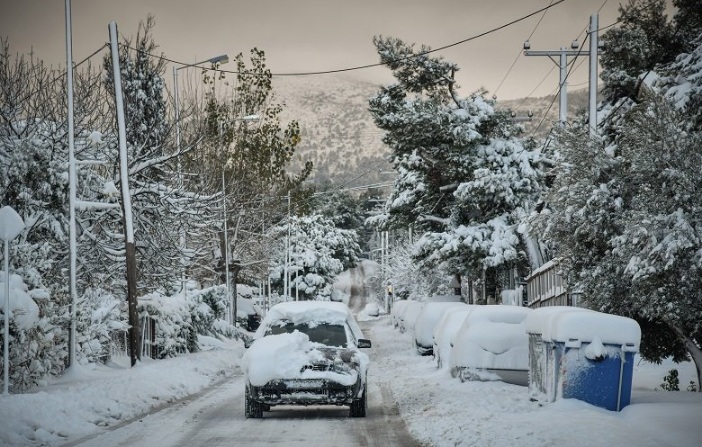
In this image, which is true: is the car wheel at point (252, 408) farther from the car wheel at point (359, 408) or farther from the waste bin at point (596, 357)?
the waste bin at point (596, 357)

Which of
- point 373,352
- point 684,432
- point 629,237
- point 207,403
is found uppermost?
point 629,237

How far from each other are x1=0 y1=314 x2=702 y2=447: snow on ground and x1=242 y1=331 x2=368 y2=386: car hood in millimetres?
1238

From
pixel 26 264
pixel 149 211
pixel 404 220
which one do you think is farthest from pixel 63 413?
pixel 404 220

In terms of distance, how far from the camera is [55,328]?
22047 mm

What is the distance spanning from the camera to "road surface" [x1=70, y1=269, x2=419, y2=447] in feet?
43.4

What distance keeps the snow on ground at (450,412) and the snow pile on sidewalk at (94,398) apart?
0.07 feet

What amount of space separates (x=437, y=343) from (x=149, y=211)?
1187 centimetres

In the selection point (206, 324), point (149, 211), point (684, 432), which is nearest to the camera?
point (684, 432)

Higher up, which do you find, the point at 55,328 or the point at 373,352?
the point at 55,328

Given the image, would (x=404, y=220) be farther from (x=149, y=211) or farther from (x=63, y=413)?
(x=63, y=413)

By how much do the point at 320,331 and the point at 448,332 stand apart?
6.18 meters

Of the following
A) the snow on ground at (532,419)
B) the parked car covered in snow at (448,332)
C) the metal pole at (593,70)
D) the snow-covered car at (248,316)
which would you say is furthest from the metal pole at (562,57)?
the snow-covered car at (248,316)

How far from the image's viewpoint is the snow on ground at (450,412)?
39.6ft

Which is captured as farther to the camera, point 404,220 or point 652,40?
point 404,220
